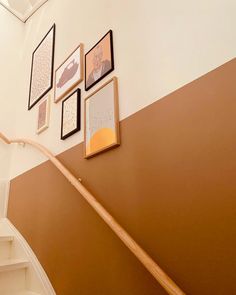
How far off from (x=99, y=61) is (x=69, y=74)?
1.49ft

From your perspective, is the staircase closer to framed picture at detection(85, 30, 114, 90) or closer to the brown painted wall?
the brown painted wall

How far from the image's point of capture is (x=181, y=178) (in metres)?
0.96

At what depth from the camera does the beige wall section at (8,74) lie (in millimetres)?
2764

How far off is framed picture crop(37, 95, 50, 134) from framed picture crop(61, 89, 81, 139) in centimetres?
33

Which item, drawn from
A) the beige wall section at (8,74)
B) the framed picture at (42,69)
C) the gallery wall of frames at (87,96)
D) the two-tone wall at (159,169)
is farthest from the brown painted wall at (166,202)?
the beige wall section at (8,74)

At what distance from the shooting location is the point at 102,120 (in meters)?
1.47

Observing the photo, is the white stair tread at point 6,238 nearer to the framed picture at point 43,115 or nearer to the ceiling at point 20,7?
the framed picture at point 43,115

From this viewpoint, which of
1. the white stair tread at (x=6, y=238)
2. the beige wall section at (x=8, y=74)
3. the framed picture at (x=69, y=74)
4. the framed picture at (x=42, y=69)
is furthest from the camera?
the beige wall section at (x=8, y=74)

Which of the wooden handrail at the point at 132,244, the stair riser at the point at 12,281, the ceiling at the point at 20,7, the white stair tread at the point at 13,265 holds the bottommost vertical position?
the stair riser at the point at 12,281

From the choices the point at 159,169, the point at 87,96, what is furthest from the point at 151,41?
the point at 159,169

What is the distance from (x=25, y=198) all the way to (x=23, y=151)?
606mm

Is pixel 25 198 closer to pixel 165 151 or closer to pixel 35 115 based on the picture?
pixel 35 115

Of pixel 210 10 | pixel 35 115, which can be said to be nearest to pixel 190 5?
pixel 210 10

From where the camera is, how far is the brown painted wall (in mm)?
816
